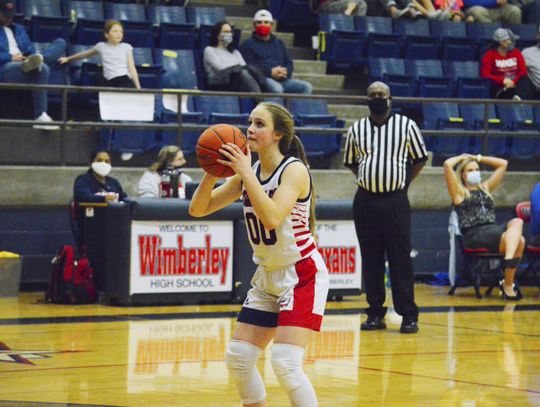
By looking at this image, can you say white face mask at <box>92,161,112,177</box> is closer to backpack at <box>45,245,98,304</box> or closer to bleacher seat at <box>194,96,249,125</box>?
→ backpack at <box>45,245,98,304</box>

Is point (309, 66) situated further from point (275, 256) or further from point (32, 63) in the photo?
point (275, 256)

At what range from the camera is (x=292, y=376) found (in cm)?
518

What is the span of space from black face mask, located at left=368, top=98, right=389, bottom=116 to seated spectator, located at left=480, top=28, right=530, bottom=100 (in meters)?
7.00

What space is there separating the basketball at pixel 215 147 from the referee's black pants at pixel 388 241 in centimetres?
454

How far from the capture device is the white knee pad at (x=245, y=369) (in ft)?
17.4

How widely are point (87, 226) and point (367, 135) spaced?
3.44 meters

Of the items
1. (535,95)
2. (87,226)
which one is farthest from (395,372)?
(535,95)

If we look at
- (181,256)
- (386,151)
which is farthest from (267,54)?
(386,151)

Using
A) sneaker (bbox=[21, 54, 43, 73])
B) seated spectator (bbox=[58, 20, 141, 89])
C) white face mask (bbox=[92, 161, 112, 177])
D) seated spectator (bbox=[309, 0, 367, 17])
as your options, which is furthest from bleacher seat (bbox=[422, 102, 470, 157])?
sneaker (bbox=[21, 54, 43, 73])

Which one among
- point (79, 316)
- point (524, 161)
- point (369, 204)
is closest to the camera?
point (369, 204)

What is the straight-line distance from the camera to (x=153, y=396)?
688 centimetres

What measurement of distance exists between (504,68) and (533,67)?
1.87 ft

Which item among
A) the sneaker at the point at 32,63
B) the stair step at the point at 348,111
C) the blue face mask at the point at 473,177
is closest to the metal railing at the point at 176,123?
the sneaker at the point at 32,63

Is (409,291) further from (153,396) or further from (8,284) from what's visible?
(8,284)
